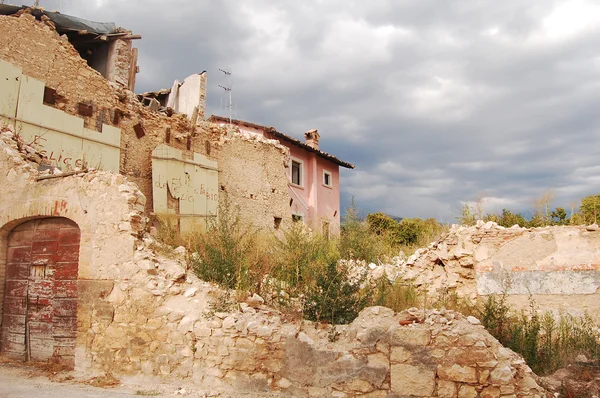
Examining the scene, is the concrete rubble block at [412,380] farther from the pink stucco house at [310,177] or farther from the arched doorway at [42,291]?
the pink stucco house at [310,177]

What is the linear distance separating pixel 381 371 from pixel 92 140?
9964mm

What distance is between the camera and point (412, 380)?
5.55 meters

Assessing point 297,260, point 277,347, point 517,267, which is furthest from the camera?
point 517,267

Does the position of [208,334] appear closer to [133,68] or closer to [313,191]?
[133,68]

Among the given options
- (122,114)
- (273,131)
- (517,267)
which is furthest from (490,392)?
(273,131)

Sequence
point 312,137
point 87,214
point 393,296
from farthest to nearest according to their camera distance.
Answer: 1. point 312,137
2. point 393,296
3. point 87,214

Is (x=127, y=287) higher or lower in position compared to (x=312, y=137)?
lower

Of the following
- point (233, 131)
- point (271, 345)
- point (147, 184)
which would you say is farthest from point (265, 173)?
point (271, 345)

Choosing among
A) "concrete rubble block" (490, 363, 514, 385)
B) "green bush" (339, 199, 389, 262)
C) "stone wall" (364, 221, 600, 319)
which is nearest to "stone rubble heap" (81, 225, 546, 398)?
"concrete rubble block" (490, 363, 514, 385)

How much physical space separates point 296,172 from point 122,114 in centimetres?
1307

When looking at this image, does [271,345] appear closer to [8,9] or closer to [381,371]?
[381,371]

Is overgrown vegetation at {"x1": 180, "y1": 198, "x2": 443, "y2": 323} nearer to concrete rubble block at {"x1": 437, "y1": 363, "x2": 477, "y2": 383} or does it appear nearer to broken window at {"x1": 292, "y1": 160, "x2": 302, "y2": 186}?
concrete rubble block at {"x1": 437, "y1": 363, "x2": 477, "y2": 383}

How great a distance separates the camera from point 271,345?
6141 mm

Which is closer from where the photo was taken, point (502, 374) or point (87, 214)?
point (502, 374)
